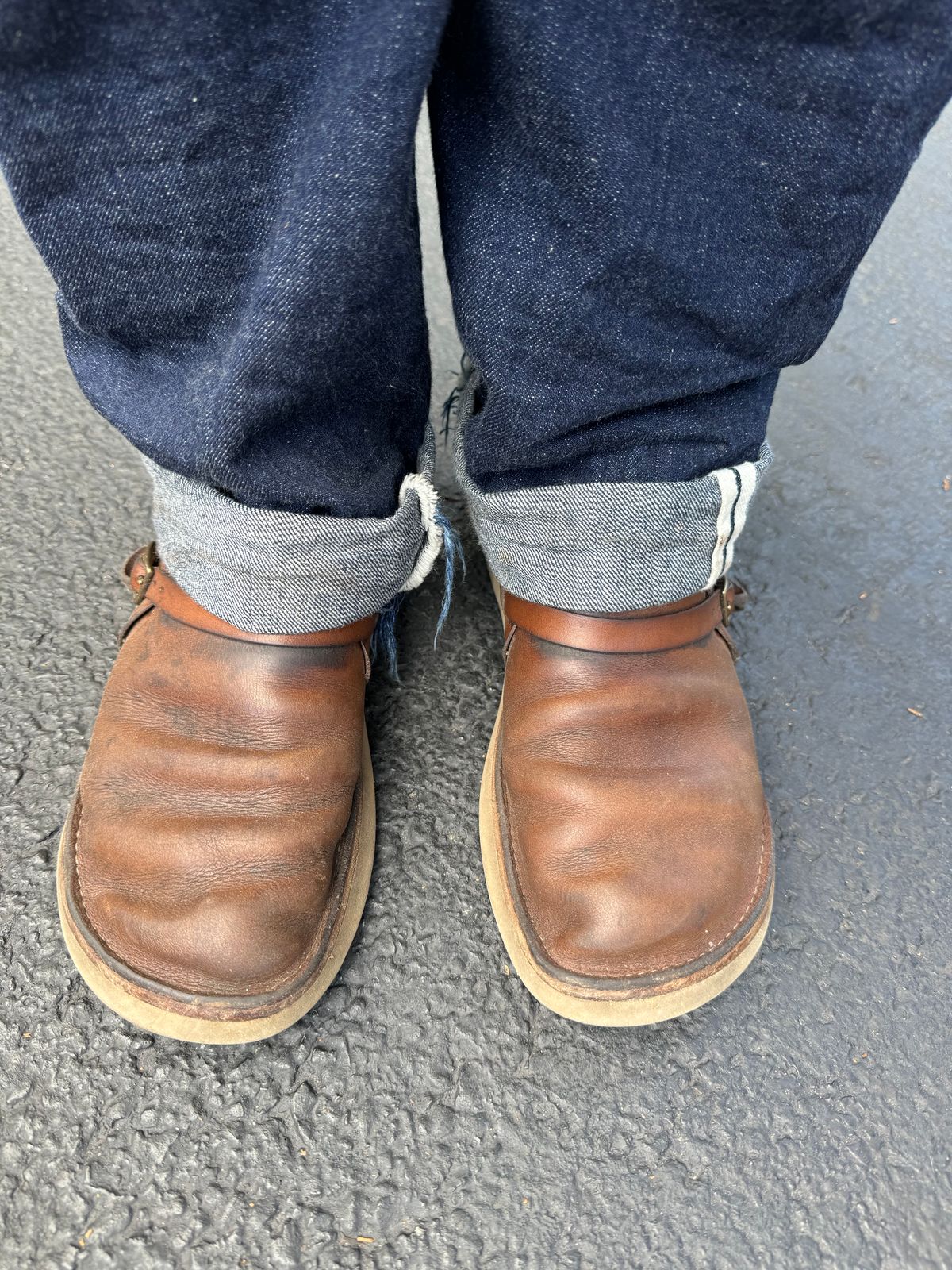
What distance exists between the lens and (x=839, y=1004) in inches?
25.2

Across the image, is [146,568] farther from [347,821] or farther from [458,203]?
[458,203]

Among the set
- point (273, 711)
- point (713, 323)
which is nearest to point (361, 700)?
point (273, 711)

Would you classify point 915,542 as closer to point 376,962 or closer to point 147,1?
point 376,962

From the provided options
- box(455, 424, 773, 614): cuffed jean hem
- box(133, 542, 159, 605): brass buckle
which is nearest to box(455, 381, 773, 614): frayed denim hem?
box(455, 424, 773, 614): cuffed jean hem

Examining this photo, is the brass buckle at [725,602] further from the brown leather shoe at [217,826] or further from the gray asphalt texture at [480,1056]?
the brown leather shoe at [217,826]

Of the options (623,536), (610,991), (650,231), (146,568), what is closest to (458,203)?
(650,231)

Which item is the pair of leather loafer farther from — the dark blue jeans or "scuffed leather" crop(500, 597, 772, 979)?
the dark blue jeans

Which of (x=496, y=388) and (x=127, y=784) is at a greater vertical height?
(x=496, y=388)

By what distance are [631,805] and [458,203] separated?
1.40 ft

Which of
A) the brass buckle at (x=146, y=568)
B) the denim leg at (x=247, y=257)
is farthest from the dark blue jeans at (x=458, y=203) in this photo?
the brass buckle at (x=146, y=568)

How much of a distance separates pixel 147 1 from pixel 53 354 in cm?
81

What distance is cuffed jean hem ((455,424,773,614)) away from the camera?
24.7 inches

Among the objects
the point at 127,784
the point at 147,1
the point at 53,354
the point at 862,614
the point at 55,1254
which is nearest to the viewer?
the point at 147,1

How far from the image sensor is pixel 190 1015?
562 millimetres
